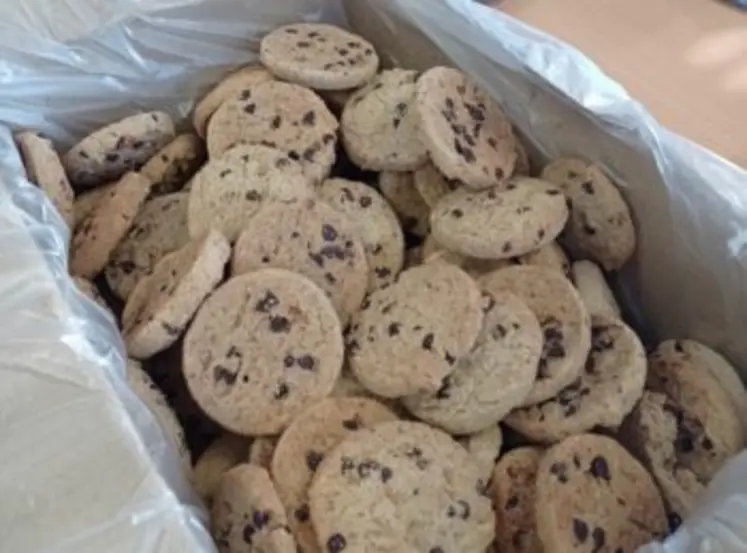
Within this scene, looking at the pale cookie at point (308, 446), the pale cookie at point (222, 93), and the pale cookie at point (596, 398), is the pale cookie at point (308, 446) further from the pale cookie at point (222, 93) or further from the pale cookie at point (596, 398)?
the pale cookie at point (222, 93)

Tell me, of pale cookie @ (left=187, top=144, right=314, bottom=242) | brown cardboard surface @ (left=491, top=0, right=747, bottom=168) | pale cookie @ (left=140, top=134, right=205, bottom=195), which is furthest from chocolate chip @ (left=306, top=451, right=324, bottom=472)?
brown cardboard surface @ (left=491, top=0, right=747, bottom=168)

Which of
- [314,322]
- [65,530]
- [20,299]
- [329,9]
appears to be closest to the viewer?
[65,530]

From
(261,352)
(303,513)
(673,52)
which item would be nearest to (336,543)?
(303,513)

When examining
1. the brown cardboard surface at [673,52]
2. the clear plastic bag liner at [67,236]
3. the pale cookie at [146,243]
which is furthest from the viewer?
the brown cardboard surface at [673,52]

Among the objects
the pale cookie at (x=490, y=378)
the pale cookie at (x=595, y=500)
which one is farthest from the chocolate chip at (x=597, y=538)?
the pale cookie at (x=490, y=378)

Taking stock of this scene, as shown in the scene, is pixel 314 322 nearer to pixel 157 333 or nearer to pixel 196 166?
pixel 157 333

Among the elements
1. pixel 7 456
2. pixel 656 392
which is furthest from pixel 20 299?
pixel 656 392

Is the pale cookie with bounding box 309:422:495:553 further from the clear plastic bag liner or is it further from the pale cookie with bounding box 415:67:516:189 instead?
the pale cookie with bounding box 415:67:516:189
